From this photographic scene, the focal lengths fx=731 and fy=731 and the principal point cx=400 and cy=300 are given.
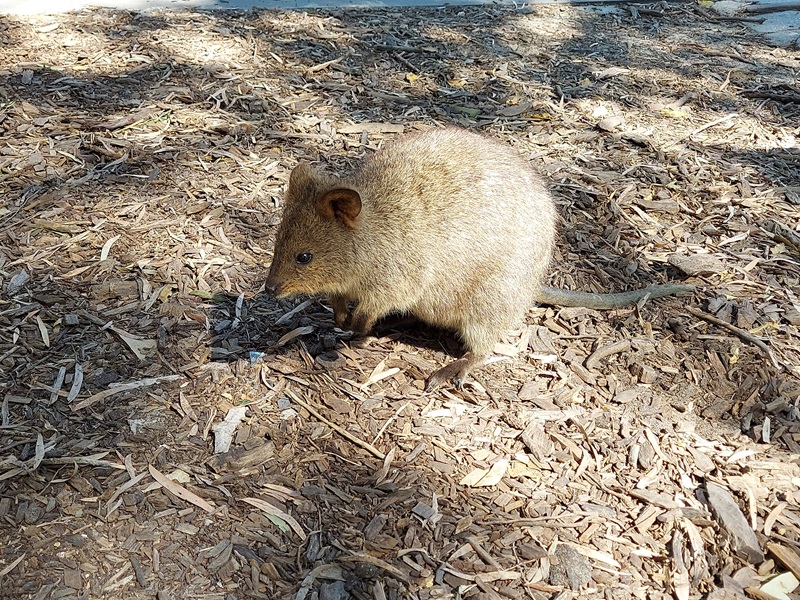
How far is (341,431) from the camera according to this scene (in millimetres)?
3271

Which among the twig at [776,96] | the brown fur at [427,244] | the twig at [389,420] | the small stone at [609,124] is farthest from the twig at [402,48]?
the twig at [389,420]

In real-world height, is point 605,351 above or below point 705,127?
below

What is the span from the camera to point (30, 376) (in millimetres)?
3357

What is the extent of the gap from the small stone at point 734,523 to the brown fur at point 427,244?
1.22m

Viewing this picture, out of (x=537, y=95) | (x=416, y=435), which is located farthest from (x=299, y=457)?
(x=537, y=95)

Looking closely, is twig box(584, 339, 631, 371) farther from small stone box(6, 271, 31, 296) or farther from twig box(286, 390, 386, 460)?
small stone box(6, 271, 31, 296)

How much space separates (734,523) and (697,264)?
5.90ft

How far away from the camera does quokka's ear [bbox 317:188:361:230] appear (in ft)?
10.8

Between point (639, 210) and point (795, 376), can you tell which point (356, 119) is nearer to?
point (639, 210)

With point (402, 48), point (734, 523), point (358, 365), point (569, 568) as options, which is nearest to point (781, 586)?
point (734, 523)

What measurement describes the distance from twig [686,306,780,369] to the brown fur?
964 millimetres

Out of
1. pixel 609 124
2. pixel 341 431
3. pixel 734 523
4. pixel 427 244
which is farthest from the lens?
pixel 609 124

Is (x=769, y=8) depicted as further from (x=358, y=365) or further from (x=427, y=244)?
(x=358, y=365)

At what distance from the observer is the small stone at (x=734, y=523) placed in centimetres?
287
